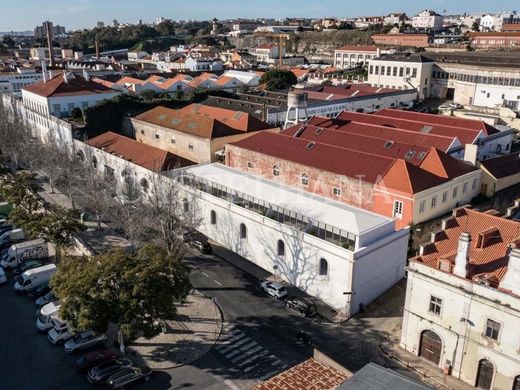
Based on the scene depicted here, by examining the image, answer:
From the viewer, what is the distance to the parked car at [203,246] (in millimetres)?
41500

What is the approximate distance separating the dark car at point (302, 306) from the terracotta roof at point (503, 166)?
2682 cm

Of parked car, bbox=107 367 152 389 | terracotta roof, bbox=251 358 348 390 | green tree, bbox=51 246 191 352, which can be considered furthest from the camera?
green tree, bbox=51 246 191 352

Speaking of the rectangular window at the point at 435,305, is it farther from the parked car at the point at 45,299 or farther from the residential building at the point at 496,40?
the residential building at the point at 496,40

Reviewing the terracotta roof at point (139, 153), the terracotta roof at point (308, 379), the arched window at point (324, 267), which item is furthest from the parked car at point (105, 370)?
the terracotta roof at point (139, 153)

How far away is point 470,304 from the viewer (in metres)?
25.0

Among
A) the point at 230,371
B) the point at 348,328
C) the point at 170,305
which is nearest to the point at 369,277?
the point at 348,328

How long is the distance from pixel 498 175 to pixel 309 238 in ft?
85.3

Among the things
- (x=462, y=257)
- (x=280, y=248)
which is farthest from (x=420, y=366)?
(x=280, y=248)

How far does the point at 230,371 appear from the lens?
27.0 meters

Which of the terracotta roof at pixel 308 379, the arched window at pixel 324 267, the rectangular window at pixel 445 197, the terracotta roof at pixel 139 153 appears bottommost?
the terracotta roof at pixel 308 379

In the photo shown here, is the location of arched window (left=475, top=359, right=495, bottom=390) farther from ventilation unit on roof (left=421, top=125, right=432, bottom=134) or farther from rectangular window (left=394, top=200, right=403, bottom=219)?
ventilation unit on roof (left=421, top=125, right=432, bottom=134)

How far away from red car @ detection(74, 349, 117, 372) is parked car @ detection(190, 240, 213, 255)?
48.5 ft

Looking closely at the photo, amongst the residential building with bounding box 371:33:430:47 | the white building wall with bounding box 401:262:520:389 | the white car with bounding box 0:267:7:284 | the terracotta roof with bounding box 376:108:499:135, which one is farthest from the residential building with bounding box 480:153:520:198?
the residential building with bounding box 371:33:430:47

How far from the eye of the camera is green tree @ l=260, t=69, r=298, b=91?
101688 mm
